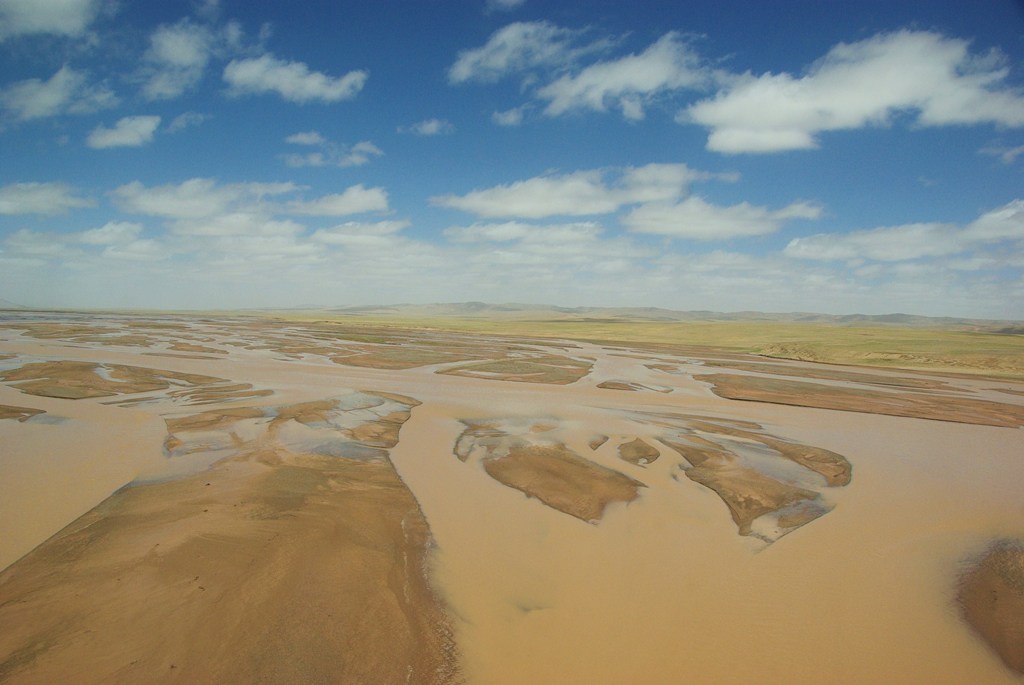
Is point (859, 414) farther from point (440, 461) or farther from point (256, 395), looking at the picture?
point (256, 395)

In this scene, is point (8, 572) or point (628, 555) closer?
point (8, 572)

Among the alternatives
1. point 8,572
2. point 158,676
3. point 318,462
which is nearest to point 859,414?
point 318,462

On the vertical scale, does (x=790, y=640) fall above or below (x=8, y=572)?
below

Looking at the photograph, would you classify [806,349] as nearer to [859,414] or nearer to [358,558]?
[859,414]

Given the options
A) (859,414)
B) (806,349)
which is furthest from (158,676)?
(806,349)

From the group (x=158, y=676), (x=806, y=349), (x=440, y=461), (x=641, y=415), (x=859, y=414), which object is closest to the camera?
(x=158, y=676)

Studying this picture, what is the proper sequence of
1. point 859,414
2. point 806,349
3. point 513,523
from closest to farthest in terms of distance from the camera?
point 513,523, point 859,414, point 806,349
